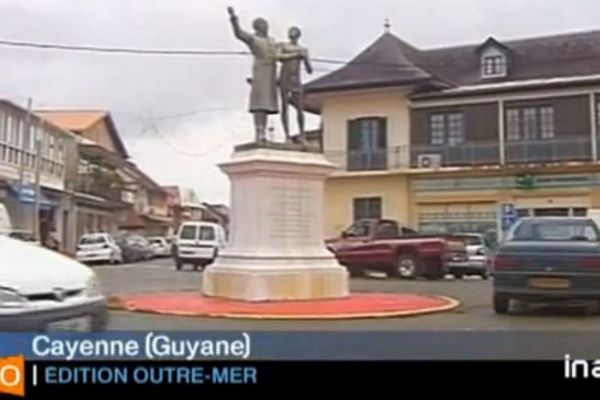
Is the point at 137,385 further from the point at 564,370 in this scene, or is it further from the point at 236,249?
the point at 236,249

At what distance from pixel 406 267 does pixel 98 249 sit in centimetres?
94

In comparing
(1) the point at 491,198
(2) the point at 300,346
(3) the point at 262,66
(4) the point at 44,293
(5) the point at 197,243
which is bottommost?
(2) the point at 300,346

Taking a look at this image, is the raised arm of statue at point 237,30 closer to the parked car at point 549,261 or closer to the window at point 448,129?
the window at point 448,129

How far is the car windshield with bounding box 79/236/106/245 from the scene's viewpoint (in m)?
2.08

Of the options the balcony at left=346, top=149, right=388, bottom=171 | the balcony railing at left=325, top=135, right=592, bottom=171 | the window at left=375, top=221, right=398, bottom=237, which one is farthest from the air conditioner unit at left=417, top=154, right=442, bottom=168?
the window at left=375, top=221, right=398, bottom=237

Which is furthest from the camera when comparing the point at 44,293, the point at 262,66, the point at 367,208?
the point at 262,66

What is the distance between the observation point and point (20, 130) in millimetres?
2023

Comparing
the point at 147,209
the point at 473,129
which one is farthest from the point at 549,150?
the point at 147,209

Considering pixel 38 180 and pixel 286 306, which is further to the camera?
pixel 286 306

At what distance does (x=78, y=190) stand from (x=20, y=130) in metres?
0.20

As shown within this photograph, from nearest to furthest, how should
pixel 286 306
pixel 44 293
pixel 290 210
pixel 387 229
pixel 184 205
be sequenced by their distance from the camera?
pixel 44 293
pixel 184 205
pixel 387 229
pixel 286 306
pixel 290 210

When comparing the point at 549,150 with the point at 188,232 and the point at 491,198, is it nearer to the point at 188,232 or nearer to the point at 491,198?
the point at 491,198

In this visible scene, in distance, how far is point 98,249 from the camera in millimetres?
2107

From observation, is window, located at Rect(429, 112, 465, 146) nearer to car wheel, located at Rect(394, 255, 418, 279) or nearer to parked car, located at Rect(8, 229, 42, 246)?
car wheel, located at Rect(394, 255, 418, 279)
